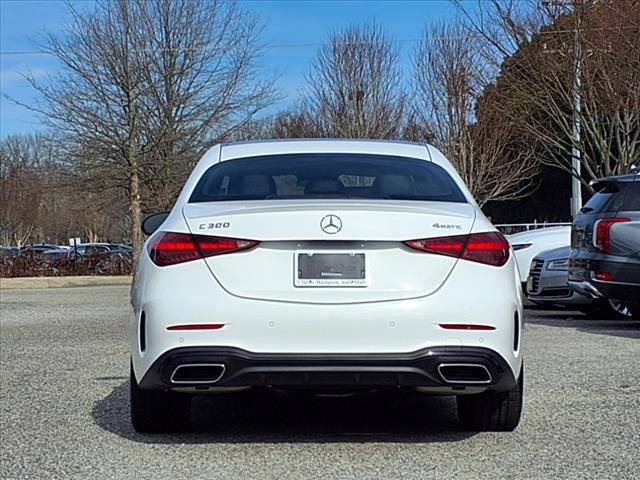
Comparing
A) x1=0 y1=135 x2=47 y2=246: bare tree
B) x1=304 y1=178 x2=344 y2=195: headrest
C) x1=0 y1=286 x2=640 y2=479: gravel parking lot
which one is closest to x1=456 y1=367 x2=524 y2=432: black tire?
x1=0 y1=286 x2=640 y2=479: gravel parking lot

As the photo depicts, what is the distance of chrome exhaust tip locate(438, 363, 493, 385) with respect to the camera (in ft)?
15.0

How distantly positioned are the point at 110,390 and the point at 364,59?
23245 mm

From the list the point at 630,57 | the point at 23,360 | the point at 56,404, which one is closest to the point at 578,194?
the point at 630,57

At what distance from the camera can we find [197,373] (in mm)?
4617

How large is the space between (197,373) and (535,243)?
32.1 ft

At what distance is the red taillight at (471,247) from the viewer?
4.62m

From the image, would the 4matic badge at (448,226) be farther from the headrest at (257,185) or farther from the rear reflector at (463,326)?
the headrest at (257,185)

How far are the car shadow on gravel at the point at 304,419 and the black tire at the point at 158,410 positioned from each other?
55 mm

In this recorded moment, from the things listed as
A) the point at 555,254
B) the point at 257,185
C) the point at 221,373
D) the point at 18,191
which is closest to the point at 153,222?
the point at 257,185

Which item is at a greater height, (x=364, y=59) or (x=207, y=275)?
(x=364, y=59)

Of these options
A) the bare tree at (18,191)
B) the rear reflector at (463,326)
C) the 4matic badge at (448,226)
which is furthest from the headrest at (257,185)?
the bare tree at (18,191)

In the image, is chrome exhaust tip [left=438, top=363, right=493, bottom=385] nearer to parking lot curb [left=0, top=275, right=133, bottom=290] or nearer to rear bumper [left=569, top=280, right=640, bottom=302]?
rear bumper [left=569, top=280, right=640, bottom=302]

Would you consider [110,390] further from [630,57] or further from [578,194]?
[578,194]

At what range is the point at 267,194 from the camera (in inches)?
204
